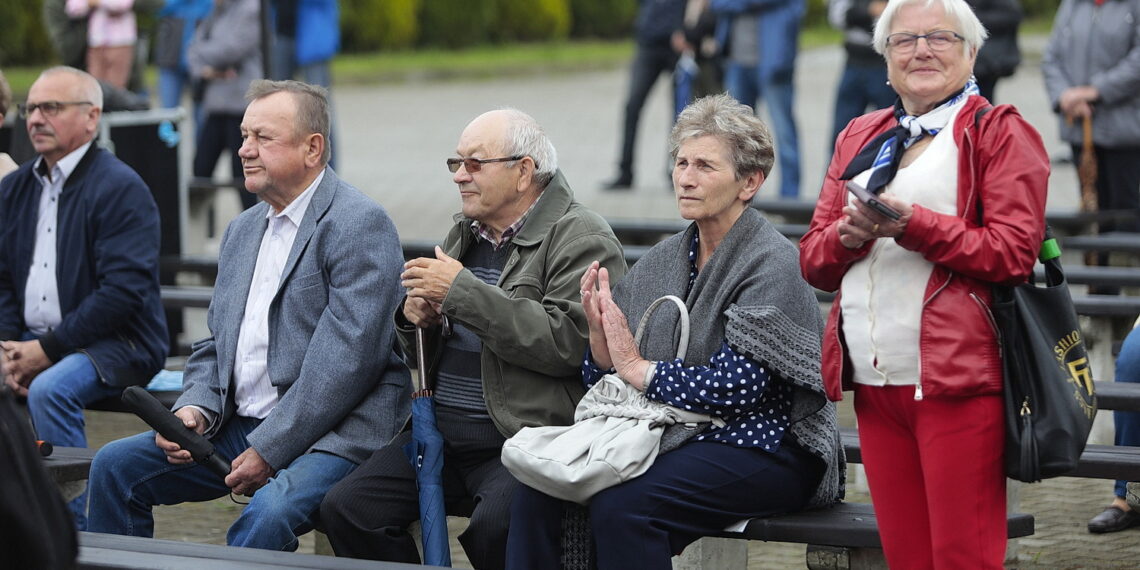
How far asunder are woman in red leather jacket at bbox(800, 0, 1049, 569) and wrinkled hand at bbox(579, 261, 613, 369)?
643mm

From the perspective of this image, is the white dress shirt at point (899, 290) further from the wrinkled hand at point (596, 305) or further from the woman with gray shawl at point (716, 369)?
the wrinkled hand at point (596, 305)

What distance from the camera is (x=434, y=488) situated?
179 inches

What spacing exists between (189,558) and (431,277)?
99 centimetres

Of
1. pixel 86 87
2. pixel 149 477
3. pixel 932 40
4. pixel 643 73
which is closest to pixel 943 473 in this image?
pixel 932 40

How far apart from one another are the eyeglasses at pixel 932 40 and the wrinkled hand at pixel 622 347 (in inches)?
39.4

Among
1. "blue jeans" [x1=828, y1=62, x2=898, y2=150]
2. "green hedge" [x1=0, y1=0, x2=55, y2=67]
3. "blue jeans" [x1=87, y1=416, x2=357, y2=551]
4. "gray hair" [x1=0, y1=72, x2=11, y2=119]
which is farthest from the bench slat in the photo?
"green hedge" [x1=0, y1=0, x2=55, y2=67]

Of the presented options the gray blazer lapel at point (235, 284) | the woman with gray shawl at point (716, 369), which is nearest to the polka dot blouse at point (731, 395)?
the woman with gray shawl at point (716, 369)

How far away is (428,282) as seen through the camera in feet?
14.7

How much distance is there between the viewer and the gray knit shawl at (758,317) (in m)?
4.05

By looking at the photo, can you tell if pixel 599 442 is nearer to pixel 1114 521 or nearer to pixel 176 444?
pixel 176 444

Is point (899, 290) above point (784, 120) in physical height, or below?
above

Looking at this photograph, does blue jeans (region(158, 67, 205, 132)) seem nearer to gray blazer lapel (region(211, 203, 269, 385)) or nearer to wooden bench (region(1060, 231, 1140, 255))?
wooden bench (region(1060, 231, 1140, 255))

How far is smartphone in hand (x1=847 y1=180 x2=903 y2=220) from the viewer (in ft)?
11.5

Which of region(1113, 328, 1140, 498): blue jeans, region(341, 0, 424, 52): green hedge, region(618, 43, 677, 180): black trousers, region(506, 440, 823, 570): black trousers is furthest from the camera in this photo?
region(341, 0, 424, 52): green hedge
